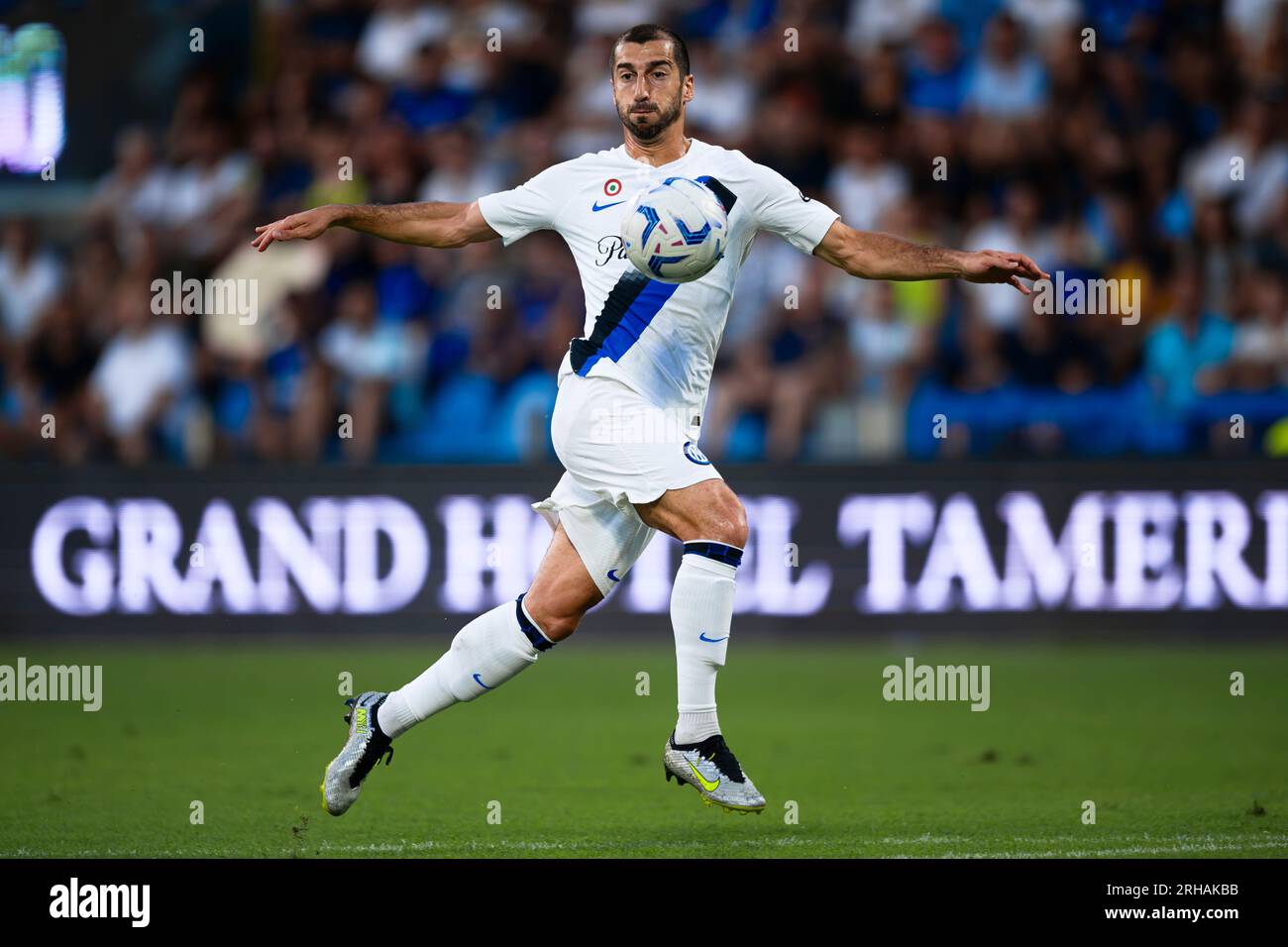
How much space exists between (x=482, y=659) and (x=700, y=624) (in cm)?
80

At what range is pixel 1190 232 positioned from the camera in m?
13.7

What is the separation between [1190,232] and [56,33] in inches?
369

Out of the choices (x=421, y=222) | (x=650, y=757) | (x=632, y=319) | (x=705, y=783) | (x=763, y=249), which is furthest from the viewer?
(x=763, y=249)

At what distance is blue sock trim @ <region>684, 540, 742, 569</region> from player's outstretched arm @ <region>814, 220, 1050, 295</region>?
1.02 m

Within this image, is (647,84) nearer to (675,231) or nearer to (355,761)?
(675,231)

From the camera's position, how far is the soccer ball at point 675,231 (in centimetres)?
627

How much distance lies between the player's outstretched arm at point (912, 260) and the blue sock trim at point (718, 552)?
1.02 metres

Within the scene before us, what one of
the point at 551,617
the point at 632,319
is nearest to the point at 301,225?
the point at 632,319

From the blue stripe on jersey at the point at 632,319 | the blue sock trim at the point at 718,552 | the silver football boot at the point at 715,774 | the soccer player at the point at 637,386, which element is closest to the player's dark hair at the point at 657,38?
the soccer player at the point at 637,386

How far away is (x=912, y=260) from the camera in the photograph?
650 cm

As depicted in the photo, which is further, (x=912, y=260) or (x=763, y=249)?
(x=763, y=249)

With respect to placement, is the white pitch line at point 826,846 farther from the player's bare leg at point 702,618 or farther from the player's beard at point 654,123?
the player's beard at point 654,123
